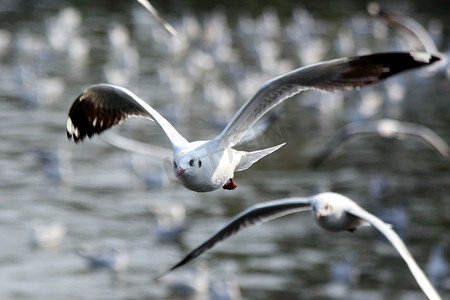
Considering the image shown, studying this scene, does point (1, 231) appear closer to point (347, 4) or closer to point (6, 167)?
point (6, 167)

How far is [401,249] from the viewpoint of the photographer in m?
9.29

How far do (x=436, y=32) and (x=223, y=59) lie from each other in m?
7.18

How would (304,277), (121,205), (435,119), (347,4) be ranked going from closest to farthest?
(304,277)
(121,205)
(435,119)
(347,4)

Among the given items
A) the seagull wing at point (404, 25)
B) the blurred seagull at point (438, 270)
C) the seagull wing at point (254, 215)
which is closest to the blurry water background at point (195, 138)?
the blurred seagull at point (438, 270)

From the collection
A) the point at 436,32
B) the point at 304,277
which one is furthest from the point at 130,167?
the point at 436,32

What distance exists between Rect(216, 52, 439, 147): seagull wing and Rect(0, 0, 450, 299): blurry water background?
35 centimetres

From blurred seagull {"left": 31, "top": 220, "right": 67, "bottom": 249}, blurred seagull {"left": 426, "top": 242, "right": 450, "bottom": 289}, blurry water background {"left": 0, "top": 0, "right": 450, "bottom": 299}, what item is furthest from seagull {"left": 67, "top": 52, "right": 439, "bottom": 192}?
blurred seagull {"left": 31, "top": 220, "right": 67, "bottom": 249}

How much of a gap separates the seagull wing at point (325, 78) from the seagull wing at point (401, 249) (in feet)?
6.54

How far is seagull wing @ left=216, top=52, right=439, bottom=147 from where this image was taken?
23.9ft

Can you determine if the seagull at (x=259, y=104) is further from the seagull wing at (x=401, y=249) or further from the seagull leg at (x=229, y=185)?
the seagull wing at (x=401, y=249)

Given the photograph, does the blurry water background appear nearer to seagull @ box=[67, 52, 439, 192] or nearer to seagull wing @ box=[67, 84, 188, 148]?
seagull @ box=[67, 52, 439, 192]

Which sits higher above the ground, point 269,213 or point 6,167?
point 6,167

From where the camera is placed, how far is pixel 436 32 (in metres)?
34.1

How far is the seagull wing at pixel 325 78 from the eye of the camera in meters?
7.27
